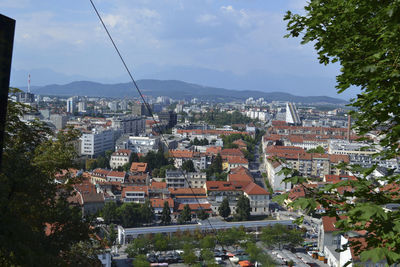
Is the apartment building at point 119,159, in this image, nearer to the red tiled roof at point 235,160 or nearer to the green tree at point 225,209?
the red tiled roof at point 235,160

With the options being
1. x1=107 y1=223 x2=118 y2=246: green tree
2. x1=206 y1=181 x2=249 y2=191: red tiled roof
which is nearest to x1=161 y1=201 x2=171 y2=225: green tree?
x1=107 y1=223 x2=118 y2=246: green tree

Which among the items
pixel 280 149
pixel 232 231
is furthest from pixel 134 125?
pixel 232 231

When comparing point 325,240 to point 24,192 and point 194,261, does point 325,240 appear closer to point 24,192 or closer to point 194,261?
point 194,261

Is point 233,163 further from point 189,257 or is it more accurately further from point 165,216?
point 189,257

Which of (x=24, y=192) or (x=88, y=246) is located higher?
(x=24, y=192)

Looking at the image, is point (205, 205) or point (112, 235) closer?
point (112, 235)

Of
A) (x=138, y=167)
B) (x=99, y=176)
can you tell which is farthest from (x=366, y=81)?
(x=138, y=167)

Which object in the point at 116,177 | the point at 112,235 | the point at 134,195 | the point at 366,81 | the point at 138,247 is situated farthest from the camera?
the point at 116,177
